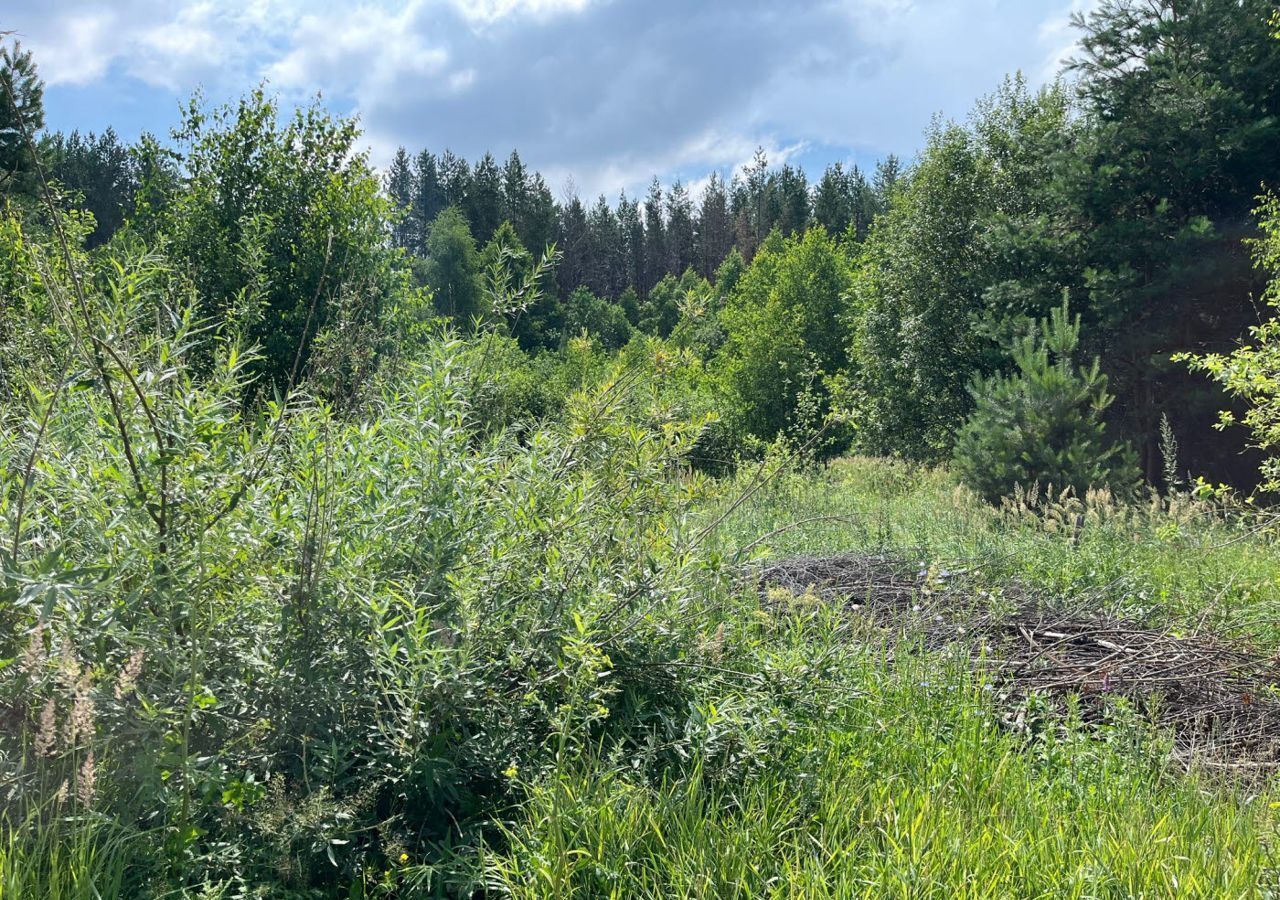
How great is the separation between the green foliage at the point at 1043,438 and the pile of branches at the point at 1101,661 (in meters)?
5.06

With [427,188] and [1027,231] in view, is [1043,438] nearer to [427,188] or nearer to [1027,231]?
[1027,231]

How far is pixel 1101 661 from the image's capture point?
14.2 ft

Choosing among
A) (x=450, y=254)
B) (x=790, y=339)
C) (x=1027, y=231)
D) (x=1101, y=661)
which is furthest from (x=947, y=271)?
(x=450, y=254)

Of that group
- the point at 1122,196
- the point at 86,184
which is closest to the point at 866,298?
the point at 1122,196

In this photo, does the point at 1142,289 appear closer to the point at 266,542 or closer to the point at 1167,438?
the point at 1167,438

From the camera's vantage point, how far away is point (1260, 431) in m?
8.16

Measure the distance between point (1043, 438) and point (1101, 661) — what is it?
6565 millimetres

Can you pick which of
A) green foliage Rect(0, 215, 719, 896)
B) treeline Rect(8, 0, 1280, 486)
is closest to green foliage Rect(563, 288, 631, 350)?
treeline Rect(8, 0, 1280, 486)

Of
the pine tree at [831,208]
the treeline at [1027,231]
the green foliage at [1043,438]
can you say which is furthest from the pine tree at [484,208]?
the green foliage at [1043,438]

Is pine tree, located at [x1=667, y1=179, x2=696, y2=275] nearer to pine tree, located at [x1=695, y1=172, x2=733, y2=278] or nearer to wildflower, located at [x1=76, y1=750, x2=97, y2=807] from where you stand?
pine tree, located at [x1=695, y1=172, x2=733, y2=278]

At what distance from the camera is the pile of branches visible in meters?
3.76

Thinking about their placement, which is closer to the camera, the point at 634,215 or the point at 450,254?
the point at 450,254

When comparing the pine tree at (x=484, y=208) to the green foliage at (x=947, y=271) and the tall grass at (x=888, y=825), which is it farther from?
the tall grass at (x=888, y=825)

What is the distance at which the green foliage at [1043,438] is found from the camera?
32.6 ft
